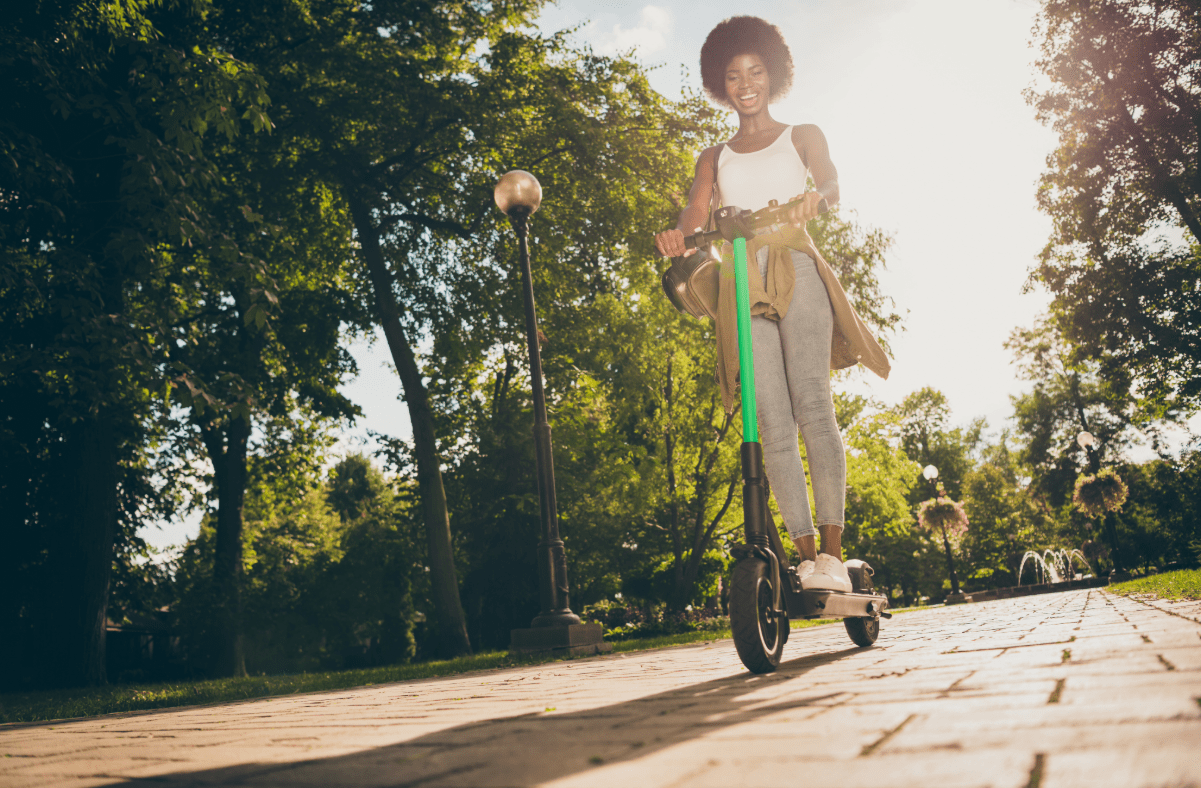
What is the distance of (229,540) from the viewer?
18844 millimetres

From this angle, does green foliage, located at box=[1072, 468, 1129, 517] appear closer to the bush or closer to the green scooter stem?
the bush

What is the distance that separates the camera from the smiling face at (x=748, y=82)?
167 inches

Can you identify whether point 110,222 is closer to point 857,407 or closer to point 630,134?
point 630,134

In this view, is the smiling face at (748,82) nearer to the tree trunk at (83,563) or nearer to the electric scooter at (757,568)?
the electric scooter at (757,568)

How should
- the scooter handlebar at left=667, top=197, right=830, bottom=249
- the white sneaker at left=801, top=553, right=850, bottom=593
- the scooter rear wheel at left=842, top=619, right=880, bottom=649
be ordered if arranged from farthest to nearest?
the scooter rear wheel at left=842, top=619, right=880, bottom=649 < the scooter handlebar at left=667, top=197, right=830, bottom=249 < the white sneaker at left=801, top=553, right=850, bottom=593

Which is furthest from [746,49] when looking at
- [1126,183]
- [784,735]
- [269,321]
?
[1126,183]

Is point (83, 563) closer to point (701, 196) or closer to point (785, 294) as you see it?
point (701, 196)

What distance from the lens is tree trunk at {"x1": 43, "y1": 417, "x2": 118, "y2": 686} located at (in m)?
11.2

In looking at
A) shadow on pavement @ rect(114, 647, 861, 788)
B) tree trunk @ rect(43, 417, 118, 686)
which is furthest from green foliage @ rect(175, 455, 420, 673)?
shadow on pavement @ rect(114, 647, 861, 788)

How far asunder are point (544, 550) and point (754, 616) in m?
6.99

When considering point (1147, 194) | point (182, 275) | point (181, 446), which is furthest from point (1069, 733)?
point (1147, 194)

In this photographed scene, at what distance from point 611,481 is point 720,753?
18610mm

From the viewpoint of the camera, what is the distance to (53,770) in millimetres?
2201

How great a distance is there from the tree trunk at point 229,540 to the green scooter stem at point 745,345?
16117 mm
